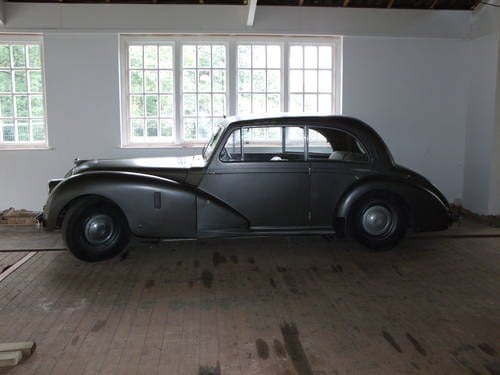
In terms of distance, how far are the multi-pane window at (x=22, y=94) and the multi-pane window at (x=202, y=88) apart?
218 centimetres

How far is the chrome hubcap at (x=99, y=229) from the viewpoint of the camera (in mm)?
5379

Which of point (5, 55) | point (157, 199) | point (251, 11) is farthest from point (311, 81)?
point (5, 55)

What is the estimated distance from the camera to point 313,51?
8359mm

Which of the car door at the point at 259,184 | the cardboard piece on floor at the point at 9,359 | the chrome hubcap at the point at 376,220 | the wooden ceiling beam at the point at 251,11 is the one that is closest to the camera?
the cardboard piece on floor at the point at 9,359

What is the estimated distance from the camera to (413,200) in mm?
5727

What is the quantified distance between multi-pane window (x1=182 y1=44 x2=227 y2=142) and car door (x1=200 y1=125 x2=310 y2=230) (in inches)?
107

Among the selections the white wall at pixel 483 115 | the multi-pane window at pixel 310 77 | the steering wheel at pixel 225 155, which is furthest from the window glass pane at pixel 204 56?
the white wall at pixel 483 115

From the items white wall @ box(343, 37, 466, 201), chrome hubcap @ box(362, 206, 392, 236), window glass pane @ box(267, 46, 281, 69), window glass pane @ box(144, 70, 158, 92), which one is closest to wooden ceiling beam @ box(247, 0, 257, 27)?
window glass pane @ box(267, 46, 281, 69)

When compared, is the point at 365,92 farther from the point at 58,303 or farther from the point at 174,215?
the point at 58,303

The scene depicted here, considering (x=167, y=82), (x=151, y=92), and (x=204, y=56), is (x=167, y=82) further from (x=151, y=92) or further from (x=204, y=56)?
(x=204, y=56)

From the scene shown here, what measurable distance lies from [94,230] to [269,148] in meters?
2.13

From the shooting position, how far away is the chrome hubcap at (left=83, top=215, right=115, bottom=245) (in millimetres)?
5379

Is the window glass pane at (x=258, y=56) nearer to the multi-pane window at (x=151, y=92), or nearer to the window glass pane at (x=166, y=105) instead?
the multi-pane window at (x=151, y=92)

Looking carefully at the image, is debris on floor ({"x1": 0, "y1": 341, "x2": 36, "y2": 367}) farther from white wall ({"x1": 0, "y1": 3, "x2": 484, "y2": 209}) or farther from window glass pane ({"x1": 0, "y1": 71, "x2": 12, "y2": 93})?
window glass pane ({"x1": 0, "y1": 71, "x2": 12, "y2": 93})
